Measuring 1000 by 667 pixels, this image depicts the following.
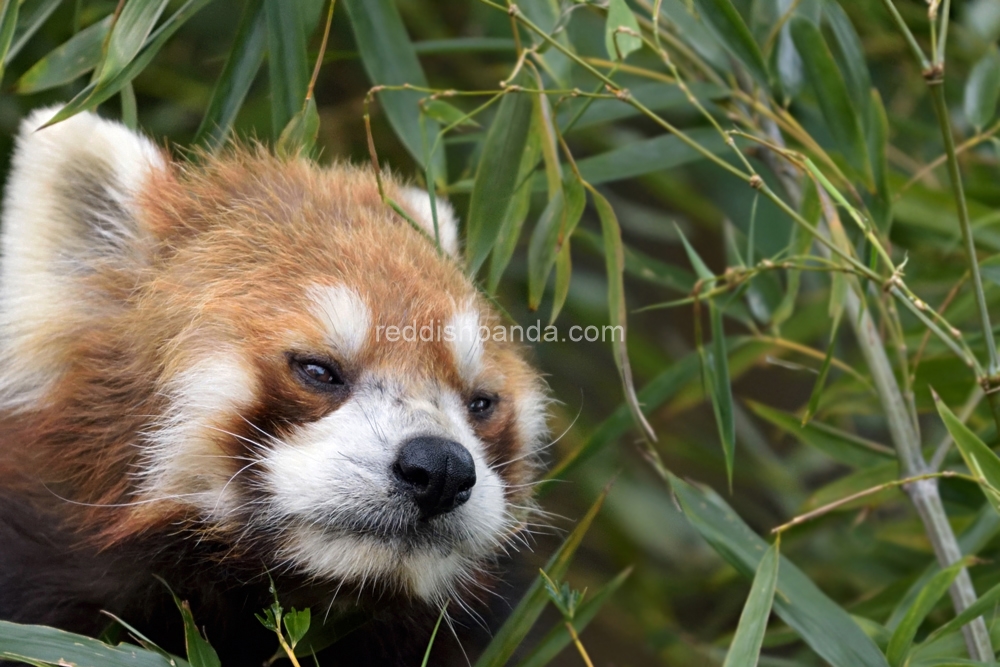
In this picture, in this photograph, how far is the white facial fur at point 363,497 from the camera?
2002 millimetres

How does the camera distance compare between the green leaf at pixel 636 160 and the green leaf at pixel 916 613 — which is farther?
the green leaf at pixel 636 160

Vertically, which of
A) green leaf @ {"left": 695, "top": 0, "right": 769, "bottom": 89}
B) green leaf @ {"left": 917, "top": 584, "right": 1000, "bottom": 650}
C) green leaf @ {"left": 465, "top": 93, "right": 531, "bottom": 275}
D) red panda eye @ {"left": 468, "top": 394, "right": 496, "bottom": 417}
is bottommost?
green leaf @ {"left": 917, "top": 584, "right": 1000, "bottom": 650}

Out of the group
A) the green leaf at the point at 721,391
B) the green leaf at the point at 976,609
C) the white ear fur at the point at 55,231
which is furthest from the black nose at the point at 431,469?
the green leaf at the point at 976,609

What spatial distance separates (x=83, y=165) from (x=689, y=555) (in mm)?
3576

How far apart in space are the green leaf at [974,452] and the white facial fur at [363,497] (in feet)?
3.18

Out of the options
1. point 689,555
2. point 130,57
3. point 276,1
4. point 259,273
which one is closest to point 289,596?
point 259,273

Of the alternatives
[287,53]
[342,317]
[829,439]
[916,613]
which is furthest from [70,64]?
[829,439]

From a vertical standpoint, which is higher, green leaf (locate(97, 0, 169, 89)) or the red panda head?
green leaf (locate(97, 0, 169, 89))

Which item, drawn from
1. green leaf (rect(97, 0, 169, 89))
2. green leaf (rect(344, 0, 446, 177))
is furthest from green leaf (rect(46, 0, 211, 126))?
green leaf (rect(344, 0, 446, 177))

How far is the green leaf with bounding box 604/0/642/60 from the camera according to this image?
81.4 inches

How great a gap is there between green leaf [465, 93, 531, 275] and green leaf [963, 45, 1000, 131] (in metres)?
1.23

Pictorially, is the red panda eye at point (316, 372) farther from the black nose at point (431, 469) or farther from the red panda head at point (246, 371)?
the black nose at point (431, 469)

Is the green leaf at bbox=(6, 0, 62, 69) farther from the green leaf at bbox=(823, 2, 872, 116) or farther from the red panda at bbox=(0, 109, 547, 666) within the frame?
the green leaf at bbox=(823, 2, 872, 116)

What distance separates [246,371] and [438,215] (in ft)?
2.71
